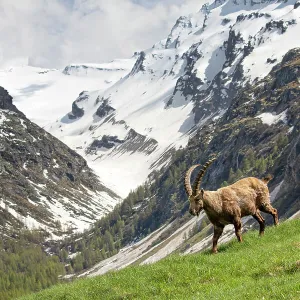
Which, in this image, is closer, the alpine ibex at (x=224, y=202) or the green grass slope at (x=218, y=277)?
the green grass slope at (x=218, y=277)

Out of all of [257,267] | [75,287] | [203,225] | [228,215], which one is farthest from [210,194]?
[203,225]

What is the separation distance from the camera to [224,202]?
2422cm

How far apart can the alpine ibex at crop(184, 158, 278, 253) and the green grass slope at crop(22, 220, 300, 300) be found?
118 cm

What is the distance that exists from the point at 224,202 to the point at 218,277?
5.52 m

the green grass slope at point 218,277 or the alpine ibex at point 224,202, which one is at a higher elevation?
the alpine ibex at point 224,202

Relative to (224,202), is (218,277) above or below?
below

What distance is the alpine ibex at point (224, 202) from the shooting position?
2298 centimetres

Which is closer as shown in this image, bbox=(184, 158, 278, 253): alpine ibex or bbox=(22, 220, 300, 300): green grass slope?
bbox=(22, 220, 300, 300): green grass slope

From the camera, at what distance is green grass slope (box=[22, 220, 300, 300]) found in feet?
53.4

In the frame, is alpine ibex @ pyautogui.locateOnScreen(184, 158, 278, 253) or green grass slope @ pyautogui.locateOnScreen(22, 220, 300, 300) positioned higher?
alpine ibex @ pyautogui.locateOnScreen(184, 158, 278, 253)

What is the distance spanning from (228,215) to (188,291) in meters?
6.32

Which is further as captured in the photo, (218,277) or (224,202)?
(224,202)

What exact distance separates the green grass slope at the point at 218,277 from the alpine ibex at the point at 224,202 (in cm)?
118

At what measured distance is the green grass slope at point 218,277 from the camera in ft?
53.4
